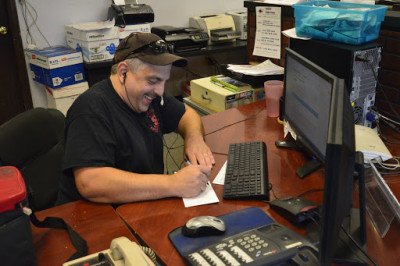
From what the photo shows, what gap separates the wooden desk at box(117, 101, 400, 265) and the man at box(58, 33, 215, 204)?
6 centimetres

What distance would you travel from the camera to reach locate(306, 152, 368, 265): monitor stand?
3.25 ft

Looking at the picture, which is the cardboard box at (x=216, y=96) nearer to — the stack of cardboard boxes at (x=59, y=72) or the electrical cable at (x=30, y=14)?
the stack of cardboard boxes at (x=59, y=72)

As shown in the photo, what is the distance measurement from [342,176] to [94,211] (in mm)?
812

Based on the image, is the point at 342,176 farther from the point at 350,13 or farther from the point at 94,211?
the point at 350,13

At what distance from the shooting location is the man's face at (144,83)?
1472mm

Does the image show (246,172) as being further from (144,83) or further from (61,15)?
(61,15)

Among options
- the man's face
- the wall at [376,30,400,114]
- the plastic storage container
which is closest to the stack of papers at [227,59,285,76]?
the plastic storage container

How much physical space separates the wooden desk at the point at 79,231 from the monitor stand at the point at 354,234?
50cm

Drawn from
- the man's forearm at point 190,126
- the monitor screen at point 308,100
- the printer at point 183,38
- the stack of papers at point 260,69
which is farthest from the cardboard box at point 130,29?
the monitor screen at point 308,100

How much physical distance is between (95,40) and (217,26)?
1.11 metres

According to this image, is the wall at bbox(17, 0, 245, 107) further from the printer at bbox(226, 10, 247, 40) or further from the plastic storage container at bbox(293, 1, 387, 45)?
the plastic storage container at bbox(293, 1, 387, 45)

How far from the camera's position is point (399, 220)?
3.76 ft

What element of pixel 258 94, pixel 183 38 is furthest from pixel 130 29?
pixel 258 94

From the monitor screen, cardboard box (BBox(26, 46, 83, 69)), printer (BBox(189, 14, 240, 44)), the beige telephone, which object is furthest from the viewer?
printer (BBox(189, 14, 240, 44))
